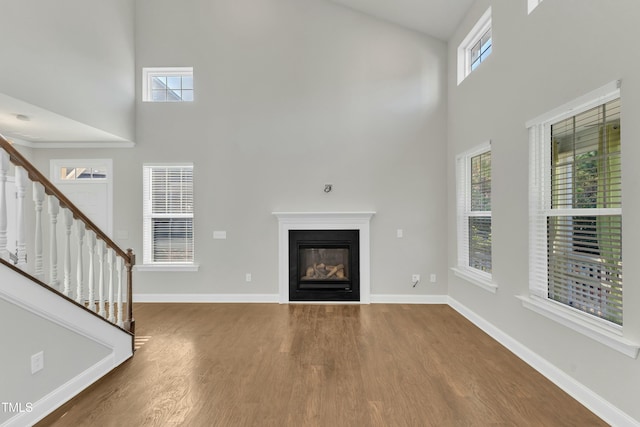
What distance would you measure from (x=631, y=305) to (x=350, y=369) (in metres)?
1.96

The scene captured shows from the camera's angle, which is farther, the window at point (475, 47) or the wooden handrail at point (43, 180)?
the window at point (475, 47)

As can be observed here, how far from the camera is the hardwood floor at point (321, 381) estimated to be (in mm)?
2121

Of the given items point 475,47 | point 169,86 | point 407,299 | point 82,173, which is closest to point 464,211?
point 407,299

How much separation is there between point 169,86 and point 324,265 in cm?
Answer: 367

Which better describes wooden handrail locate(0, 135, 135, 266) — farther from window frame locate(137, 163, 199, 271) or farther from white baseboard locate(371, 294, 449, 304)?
white baseboard locate(371, 294, 449, 304)

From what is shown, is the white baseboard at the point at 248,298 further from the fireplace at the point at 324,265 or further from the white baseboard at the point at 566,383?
the white baseboard at the point at 566,383

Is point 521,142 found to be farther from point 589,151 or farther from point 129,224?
point 129,224

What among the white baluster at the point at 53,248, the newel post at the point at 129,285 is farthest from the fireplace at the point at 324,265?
the white baluster at the point at 53,248

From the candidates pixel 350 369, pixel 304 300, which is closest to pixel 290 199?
pixel 304 300

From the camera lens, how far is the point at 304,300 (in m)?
4.86

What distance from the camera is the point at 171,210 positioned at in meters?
5.01

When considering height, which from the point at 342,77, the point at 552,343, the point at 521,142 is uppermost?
the point at 342,77

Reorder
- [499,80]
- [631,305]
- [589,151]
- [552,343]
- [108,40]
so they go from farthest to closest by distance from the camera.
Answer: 1. [108,40]
2. [499,80]
3. [552,343]
4. [589,151]
5. [631,305]

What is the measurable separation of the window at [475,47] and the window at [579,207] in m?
1.62
